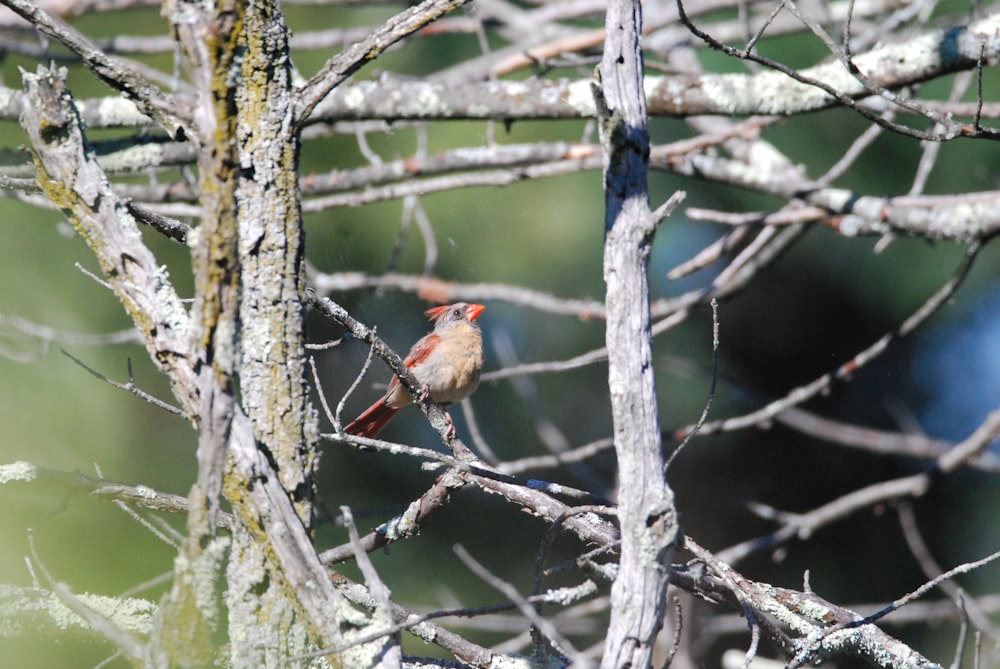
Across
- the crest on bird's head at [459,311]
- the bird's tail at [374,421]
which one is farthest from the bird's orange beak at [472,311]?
the bird's tail at [374,421]

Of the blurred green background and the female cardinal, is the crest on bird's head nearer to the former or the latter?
the female cardinal

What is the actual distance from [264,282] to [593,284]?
479 cm

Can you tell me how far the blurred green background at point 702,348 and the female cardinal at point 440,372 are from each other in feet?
1.62

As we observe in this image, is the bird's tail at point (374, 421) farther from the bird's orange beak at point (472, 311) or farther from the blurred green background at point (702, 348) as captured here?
the bird's orange beak at point (472, 311)

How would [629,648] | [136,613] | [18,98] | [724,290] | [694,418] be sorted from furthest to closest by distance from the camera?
[694,418] < [724,290] < [18,98] < [136,613] < [629,648]

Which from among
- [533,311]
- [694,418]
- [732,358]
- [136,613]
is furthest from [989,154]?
[136,613]

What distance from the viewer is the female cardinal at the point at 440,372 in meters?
5.21

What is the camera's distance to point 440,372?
205 inches

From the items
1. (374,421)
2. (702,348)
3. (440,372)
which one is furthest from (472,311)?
(702,348)

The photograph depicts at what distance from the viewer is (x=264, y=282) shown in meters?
1.93

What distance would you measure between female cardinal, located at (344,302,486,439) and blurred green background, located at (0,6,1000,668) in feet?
1.62

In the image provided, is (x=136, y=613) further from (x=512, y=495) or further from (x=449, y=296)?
(x=449, y=296)

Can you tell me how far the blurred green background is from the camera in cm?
626

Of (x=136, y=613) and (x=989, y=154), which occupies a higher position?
(x=989, y=154)
